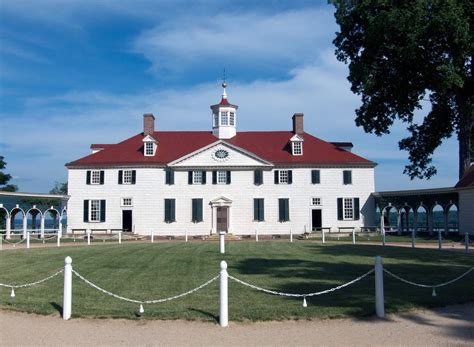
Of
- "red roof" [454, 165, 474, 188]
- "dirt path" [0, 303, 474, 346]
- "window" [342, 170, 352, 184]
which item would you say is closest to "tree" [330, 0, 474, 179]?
"red roof" [454, 165, 474, 188]

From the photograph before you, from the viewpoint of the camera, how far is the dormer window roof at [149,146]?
41125 mm

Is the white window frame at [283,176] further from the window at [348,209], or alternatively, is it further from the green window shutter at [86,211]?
the green window shutter at [86,211]

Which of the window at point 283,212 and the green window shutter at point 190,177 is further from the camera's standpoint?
the green window shutter at point 190,177

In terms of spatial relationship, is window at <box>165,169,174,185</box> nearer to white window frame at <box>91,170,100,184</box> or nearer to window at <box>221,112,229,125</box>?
white window frame at <box>91,170,100,184</box>

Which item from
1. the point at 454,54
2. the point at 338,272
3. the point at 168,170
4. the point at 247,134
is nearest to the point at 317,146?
the point at 247,134

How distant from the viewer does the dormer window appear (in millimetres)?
41156

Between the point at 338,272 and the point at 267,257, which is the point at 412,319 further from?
the point at 267,257

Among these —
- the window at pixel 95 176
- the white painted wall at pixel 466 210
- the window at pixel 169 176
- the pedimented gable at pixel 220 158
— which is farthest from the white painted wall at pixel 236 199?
the white painted wall at pixel 466 210

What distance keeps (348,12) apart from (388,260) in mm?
16162

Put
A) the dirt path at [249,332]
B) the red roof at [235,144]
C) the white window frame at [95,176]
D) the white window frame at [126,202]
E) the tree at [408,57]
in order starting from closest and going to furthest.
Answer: the dirt path at [249,332]
the tree at [408,57]
the white window frame at [126,202]
the red roof at [235,144]
the white window frame at [95,176]

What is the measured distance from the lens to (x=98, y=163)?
40156 millimetres

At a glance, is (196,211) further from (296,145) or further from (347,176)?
(347,176)

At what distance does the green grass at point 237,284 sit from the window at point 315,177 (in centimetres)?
1925

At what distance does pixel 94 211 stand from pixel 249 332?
1342 inches
